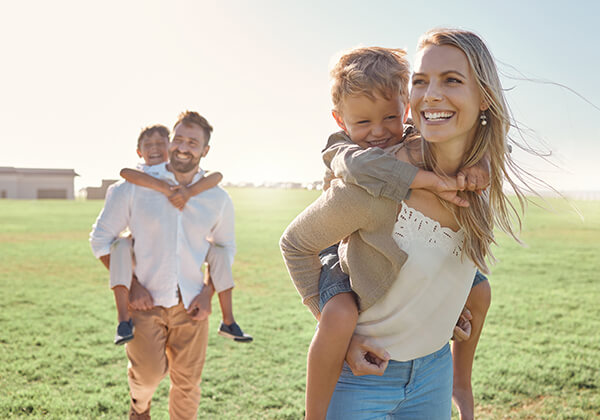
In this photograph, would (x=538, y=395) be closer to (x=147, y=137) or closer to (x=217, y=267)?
(x=217, y=267)

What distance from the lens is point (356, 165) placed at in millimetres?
1643

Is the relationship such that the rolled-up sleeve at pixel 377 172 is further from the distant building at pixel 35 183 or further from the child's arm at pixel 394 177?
the distant building at pixel 35 183

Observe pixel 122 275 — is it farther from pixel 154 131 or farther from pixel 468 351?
pixel 468 351

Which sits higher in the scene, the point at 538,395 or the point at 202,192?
the point at 202,192

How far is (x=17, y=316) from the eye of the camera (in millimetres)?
8688

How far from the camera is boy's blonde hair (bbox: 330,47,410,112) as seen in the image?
1893 mm

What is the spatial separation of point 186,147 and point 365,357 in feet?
8.84

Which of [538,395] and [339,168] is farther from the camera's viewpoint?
[538,395]

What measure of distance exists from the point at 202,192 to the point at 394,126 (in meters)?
2.41

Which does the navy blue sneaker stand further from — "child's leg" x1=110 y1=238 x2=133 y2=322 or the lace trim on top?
the lace trim on top

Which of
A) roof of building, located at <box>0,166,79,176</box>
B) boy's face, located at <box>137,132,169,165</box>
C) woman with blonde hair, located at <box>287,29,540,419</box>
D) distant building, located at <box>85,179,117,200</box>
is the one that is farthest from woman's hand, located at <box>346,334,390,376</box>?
roof of building, located at <box>0,166,79,176</box>

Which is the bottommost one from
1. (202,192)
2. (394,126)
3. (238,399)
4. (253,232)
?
(253,232)

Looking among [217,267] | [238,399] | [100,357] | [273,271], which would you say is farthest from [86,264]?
[217,267]

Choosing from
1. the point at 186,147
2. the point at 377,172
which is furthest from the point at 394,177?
the point at 186,147
